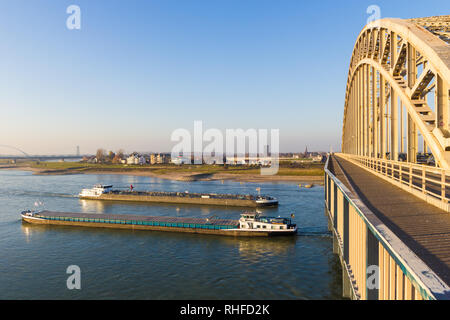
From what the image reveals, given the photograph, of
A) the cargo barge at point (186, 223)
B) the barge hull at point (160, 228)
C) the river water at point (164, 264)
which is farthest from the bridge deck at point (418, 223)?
the barge hull at point (160, 228)

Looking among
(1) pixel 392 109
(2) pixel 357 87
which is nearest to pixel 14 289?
(1) pixel 392 109

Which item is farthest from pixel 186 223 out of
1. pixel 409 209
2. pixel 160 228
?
pixel 409 209

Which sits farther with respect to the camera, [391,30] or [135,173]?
[135,173]

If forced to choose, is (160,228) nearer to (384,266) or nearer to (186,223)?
(186,223)

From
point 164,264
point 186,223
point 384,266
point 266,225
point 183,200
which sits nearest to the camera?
point 384,266

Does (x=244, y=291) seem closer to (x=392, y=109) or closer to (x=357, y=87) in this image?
(x=392, y=109)

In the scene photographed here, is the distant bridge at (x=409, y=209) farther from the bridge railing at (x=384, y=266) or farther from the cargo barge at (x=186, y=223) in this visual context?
the cargo barge at (x=186, y=223)
